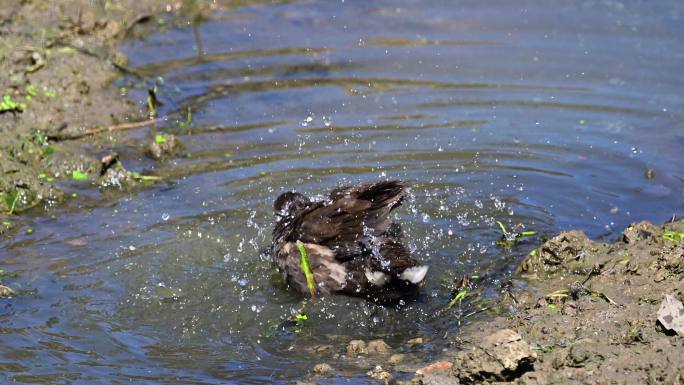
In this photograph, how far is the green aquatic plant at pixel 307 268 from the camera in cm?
635

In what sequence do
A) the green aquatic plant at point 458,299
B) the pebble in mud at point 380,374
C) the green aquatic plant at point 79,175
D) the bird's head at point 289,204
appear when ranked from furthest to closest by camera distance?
1. the green aquatic plant at point 79,175
2. the bird's head at point 289,204
3. the green aquatic plant at point 458,299
4. the pebble in mud at point 380,374

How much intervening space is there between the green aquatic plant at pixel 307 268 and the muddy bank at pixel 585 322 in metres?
1.13

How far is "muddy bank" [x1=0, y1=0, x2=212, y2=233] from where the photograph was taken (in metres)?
8.38

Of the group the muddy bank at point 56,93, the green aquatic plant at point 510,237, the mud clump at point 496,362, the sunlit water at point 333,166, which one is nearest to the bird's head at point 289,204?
the sunlit water at point 333,166

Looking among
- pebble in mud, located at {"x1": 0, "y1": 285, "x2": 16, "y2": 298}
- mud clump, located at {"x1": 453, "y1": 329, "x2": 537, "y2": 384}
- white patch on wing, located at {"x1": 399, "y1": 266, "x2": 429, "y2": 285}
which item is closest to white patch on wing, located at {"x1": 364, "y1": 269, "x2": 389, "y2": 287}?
white patch on wing, located at {"x1": 399, "y1": 266, "x2": 429, "y2": 285}

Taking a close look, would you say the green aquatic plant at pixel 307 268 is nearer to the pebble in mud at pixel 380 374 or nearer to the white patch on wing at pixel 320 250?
the white patch on wing at pixel 320 250

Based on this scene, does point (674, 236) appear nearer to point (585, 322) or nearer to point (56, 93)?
point (585, 322)

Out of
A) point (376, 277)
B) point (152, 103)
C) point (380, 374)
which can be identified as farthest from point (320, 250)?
point (152, 103)

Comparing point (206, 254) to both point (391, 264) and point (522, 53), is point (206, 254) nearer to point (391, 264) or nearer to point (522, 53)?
point (391, 264)

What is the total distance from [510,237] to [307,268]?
176 cm

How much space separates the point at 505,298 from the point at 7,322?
10.6 feet

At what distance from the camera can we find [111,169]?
852 cm

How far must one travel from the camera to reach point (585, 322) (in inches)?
213

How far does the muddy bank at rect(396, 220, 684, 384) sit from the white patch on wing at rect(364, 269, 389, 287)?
64cm
